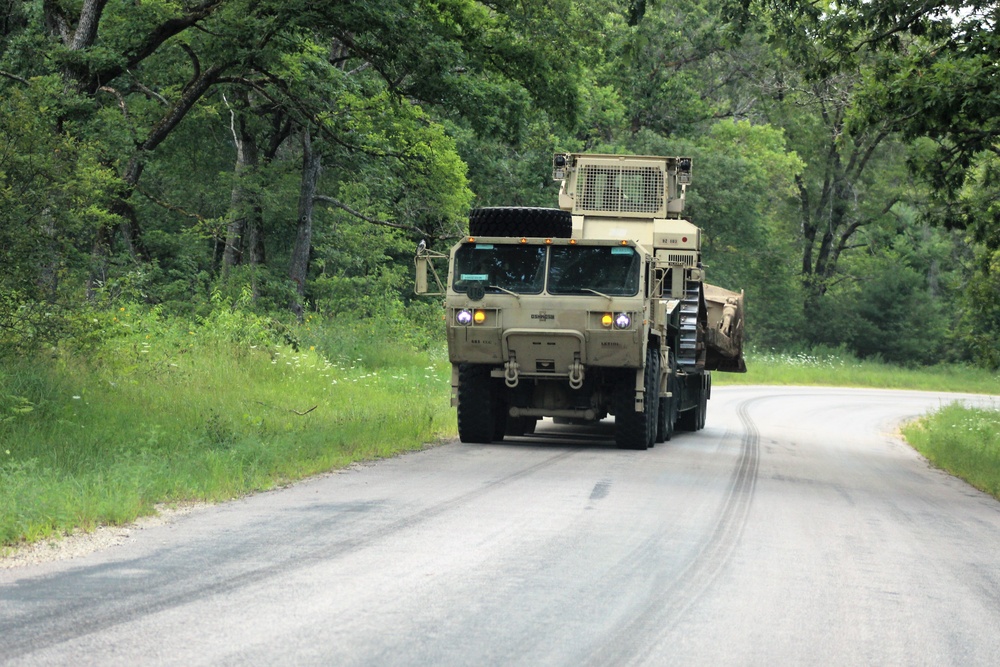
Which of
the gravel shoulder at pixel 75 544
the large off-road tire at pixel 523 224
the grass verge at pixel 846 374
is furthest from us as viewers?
the grass verge at pixel 846 374

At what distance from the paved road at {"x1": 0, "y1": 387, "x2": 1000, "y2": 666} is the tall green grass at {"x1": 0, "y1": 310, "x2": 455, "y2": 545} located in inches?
27.6

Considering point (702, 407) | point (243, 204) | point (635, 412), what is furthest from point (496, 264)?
point (243, 204)

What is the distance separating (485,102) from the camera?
65.1 feet

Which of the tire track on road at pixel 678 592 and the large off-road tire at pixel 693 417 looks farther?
→ the large off-road tire at pixel 693 417

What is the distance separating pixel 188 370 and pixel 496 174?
19850 millimetres

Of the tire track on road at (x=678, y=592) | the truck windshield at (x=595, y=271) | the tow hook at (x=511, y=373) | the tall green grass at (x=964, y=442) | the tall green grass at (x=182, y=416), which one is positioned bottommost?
the tall green grass at (x=964, y=442)

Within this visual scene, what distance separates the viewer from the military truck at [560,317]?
643 inches

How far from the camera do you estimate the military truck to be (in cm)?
1633

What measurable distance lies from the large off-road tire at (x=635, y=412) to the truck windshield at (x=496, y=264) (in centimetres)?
206

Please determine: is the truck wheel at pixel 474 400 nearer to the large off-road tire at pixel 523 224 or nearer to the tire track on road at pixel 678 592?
the large off-road tire at pixel 523 224

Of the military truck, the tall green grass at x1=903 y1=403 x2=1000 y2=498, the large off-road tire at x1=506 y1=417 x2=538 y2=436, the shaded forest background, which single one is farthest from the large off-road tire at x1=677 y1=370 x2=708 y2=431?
the shaded forest background

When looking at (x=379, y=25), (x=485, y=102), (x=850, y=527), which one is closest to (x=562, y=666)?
(x=850, y=527)

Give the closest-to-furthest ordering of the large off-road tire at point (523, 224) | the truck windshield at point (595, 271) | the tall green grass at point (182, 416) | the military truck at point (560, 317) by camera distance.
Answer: the tall green grass at point (182, 416), the military truck at point (560, 317), the truck windshield at point (595, 271), the large off-road tire at point (523, 224)

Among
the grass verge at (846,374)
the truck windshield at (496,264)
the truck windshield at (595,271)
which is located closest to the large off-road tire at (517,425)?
the truck windshield at (496,264)
